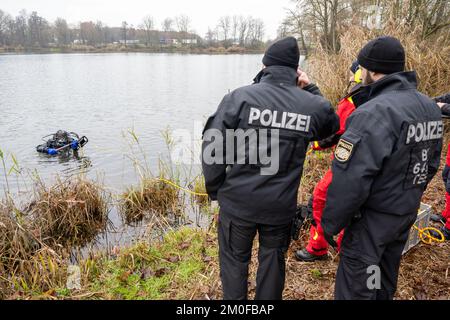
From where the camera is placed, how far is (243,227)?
88.4 inches

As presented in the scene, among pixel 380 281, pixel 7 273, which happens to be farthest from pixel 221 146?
pixel 7 273

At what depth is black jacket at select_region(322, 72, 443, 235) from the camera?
73.6 inches

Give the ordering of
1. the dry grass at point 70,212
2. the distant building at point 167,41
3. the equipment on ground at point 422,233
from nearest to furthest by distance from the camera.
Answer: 1. the equipment on ground at point 422,233
2. the dry grass at point 70,212
3. the distant building at point 167,41

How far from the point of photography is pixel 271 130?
2096 millimetres

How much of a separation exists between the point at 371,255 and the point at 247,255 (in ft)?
2.64

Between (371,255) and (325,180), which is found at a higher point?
(325,180)

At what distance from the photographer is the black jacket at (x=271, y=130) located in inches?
82.0

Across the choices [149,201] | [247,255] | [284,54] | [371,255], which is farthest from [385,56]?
[149,201]

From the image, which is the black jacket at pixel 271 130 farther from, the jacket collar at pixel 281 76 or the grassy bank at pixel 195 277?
the grassy bank at pixel 195 277

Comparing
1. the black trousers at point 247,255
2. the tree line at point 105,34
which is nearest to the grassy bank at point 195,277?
the black trousers at point 247,255

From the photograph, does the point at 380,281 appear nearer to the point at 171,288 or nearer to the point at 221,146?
the point at 221,146

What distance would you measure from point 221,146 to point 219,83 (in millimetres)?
27485

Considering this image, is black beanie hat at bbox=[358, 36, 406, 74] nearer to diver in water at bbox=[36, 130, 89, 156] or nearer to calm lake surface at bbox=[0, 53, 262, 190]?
calm lake surface at bbox=[0, 53, 262, 190]

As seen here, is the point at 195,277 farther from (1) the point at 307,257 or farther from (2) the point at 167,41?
(2) the point at 167,41
